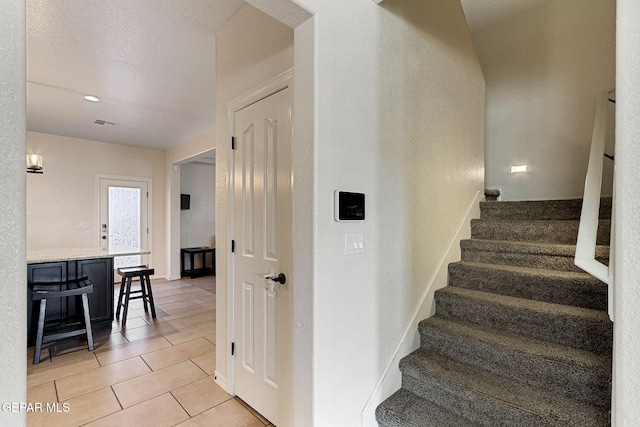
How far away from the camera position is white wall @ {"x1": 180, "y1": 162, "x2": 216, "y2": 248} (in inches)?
275

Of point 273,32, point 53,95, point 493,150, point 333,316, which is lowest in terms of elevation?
point 333,316

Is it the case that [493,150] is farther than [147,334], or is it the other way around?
[493,150]

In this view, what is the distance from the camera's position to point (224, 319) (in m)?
2.37

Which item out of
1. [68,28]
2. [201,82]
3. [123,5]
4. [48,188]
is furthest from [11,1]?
[48,188]

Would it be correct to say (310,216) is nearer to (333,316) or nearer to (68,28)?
(333,316)

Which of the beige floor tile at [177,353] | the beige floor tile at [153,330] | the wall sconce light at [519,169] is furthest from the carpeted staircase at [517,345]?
the beige floor tile at [153,330]

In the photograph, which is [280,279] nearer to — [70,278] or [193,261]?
[70,278]

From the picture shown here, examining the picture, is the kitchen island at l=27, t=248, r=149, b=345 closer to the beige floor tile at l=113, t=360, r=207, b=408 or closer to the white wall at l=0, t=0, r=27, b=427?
the beige floor tile at l=113, t=360, r=207, b=408

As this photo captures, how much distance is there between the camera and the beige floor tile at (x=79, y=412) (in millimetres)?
1982

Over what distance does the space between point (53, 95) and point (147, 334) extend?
2.96 m

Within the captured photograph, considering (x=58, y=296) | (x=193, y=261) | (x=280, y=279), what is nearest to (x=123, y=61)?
(x=58, y=296)

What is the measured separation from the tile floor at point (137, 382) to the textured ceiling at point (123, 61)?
273cm

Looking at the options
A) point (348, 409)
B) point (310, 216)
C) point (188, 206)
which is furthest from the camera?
point (188, 206)

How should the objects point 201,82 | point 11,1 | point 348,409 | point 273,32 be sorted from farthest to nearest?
point 201,82 → point 273,32 → point 348,409 → point 11,1
